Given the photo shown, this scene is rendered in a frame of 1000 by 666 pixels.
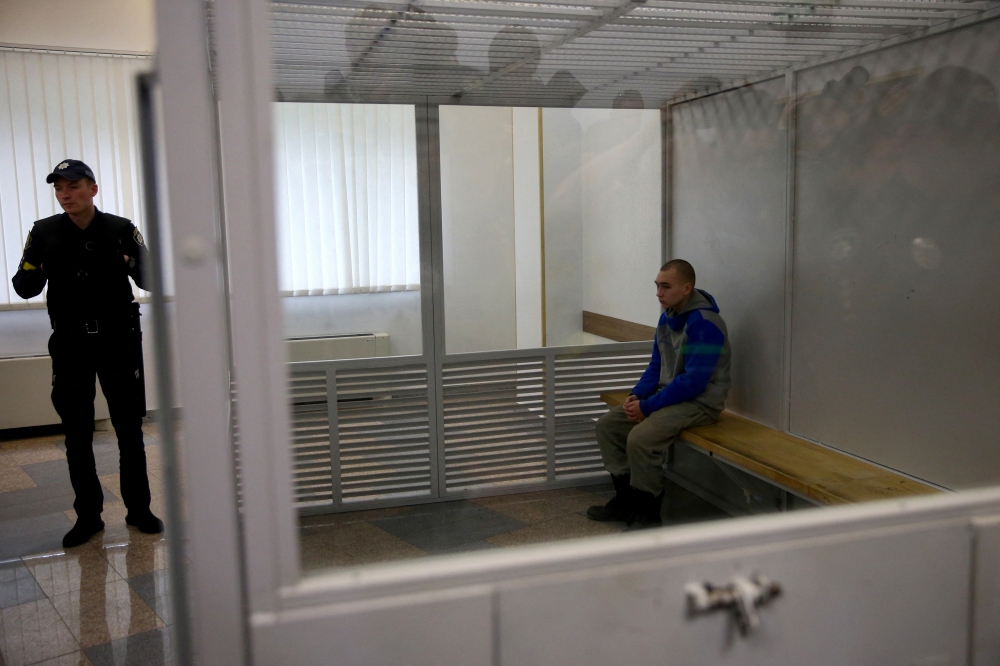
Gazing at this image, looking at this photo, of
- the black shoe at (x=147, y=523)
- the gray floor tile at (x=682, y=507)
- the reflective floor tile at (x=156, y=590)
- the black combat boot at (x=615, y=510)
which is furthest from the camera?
the black shoe at (x=147, y=523)

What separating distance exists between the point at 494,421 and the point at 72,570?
1.57m

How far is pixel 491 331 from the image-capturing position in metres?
3.14

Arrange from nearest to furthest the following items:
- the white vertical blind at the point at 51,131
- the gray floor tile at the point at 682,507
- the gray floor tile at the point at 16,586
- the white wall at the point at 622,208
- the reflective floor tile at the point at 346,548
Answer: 1. the reflective floor tile at the point at 346,548
2. the gray floor tile at the point at 682,507
3. the gray floor tile at the point at 16,586
4. the white wall at the point at 622,208
5. the white vertical blind at the point at 51,131

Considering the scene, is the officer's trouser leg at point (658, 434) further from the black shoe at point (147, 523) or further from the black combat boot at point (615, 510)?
the black shoe at point (147, 523)

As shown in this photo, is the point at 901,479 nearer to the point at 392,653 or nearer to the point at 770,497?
the point at 770,497

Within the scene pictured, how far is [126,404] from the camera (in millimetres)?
3094

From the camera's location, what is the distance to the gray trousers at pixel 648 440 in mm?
2566

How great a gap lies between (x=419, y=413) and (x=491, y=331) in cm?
42

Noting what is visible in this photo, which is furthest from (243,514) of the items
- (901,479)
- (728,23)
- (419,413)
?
(419,413)

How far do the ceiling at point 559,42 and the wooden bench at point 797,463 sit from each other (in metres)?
1.08

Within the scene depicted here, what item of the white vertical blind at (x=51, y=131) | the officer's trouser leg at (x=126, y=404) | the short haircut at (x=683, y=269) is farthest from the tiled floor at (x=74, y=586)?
the short haircut at (x=683, y=269)

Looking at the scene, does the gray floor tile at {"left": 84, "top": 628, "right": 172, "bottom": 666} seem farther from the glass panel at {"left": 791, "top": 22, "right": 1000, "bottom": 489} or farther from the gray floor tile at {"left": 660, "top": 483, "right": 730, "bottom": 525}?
the glass panel at {"left": 791, "top": 22, "right": 1000, "bottom": 489}

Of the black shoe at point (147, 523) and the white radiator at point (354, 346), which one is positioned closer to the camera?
the white radiator at point (354, 346)

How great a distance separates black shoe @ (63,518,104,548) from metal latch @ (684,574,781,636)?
8.95ft
